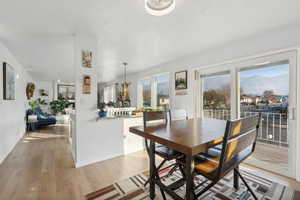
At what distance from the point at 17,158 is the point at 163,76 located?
404cm

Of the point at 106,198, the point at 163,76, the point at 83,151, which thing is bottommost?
the point at 106,198

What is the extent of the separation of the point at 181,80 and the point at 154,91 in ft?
4.57

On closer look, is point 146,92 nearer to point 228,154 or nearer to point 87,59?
point 87,59

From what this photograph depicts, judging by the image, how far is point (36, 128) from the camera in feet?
17.0

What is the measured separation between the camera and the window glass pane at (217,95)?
2880 millimetres

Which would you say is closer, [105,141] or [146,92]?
[105,141]

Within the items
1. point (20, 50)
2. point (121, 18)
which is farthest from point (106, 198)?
point (20, 50)

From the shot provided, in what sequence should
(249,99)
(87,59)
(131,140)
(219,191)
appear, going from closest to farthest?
(219,191) < (87,59) < (249,99) < (131,140)

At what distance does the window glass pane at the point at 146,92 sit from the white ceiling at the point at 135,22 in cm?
224

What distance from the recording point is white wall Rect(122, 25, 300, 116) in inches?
80.5

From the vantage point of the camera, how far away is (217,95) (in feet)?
10.1

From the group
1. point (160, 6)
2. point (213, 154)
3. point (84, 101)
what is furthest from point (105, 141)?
point (160, 6)

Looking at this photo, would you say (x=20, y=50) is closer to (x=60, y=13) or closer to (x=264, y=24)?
(x=60, y=13)

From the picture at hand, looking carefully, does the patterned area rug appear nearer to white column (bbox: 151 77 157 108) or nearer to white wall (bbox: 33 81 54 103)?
white column (bbox: 151 77 157 108)
